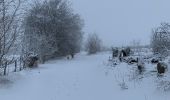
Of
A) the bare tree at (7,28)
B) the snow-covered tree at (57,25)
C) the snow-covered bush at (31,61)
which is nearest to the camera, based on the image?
the bare tree at (7,28)

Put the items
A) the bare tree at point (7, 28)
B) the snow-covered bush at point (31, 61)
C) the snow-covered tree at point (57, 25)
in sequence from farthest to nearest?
the snow-covered tree at point (57, 25) < the snow-covered bush at point (31, 61) < the bare tree at point (7, 28)

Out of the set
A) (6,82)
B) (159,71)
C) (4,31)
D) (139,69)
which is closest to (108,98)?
(159,71)

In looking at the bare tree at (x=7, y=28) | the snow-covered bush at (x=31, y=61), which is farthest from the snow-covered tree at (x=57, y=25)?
the bare tree at (x=7, y=28)

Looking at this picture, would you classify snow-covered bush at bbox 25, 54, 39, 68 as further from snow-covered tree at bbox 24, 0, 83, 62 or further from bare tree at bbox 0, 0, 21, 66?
snow-covered tree at bbox 24, 0, 83, 62

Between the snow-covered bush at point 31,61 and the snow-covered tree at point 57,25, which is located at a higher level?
the snow-covered tree at point 57,25

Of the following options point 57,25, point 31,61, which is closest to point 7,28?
point 31,61

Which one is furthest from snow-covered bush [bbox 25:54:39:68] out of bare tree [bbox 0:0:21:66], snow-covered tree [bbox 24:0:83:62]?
snow-covered tree [bbox 24:0:83:62]

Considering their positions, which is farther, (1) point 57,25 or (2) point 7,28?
(1) point 57,25

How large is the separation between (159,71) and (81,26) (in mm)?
49110

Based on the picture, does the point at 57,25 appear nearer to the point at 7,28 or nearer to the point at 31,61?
the point at 31,61

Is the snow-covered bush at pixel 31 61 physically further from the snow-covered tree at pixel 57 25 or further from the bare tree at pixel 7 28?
the snow-covered tree at pixel 57 25

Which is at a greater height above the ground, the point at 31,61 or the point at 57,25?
the point at 57,25

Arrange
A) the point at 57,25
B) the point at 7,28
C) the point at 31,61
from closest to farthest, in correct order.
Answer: the point at 7,28 < the point at 31,61 < the point at 57,25

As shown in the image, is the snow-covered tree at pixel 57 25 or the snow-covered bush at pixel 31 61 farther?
the snow-covered tree at pixel 57 25
